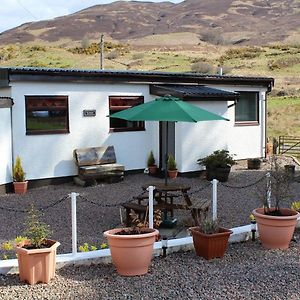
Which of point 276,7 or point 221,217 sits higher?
point 276,7

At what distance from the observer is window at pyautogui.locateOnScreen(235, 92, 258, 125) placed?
17797mm

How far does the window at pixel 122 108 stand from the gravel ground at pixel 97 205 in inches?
55.9

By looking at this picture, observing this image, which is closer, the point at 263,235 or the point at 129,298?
the point at 129,298

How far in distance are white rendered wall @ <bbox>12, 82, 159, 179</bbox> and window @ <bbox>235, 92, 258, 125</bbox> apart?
3.66m

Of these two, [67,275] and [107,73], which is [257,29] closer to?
[107,73]

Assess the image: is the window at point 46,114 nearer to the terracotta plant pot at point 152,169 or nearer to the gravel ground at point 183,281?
the terracotta plant pot at point 152,169

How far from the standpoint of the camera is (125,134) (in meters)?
15.1

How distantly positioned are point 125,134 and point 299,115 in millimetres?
21312

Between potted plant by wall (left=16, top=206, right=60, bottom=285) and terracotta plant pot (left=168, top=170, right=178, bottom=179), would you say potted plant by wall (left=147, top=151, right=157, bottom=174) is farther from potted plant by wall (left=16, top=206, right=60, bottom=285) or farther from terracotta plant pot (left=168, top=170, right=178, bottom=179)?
potted plant by wall (left=16, top=206, right=60, bottom=285)

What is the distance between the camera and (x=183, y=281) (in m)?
6.15

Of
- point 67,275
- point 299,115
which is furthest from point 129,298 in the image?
point 299,115

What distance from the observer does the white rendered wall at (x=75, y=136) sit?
1317cm

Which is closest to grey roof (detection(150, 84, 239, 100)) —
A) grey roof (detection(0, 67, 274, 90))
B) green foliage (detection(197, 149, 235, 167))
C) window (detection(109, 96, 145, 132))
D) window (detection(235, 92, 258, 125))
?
grey roof (detection(0, 67, 274, 90))

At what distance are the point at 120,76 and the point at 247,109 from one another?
5.47 metres
